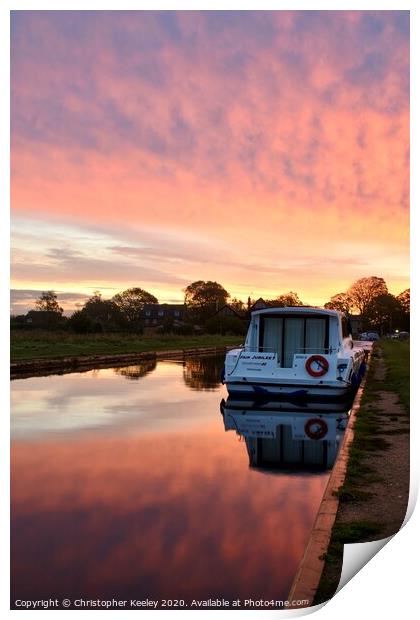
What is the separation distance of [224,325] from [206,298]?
4381mm

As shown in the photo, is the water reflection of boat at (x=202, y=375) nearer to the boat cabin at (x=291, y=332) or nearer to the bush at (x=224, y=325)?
the boat cabin at (x=291, y=332)

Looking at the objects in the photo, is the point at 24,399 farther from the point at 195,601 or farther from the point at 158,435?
the point at 195,601

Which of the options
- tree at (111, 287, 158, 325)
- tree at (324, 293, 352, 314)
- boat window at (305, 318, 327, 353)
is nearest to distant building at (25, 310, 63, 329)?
boat window at (305, 318, 327, 353)

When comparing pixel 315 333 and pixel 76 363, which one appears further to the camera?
pixel 76 363

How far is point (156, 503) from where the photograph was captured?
7.20 metres

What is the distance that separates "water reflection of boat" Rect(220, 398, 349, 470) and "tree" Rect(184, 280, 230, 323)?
28951 mm

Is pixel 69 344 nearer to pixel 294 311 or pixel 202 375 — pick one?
pixel 202 375

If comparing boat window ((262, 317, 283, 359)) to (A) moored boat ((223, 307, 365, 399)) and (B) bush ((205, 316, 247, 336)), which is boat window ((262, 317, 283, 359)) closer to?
(A) moored boat ((223, 307, 365, 399))

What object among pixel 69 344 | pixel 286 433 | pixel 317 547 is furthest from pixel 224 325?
pixel 317 547

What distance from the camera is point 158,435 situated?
428 inches

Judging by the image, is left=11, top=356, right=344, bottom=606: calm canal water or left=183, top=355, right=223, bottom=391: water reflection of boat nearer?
left=11, top=356, right=344, bottom=606: calm canal water

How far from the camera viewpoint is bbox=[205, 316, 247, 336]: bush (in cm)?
4806

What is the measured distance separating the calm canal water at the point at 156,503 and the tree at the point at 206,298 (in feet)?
101

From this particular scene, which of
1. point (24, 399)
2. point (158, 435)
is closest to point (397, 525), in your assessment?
point (158, 435)
